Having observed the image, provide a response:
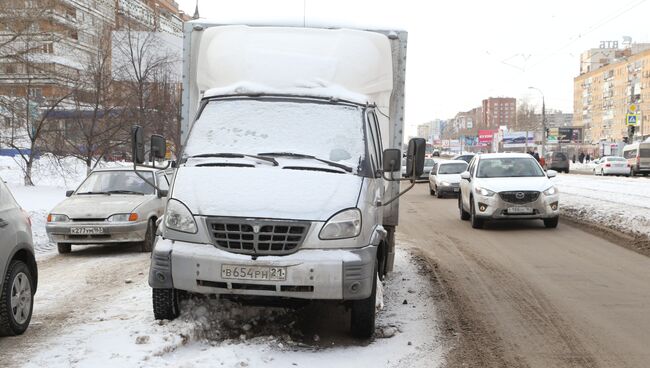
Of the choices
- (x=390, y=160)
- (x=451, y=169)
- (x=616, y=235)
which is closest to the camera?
(x=390, y=160)

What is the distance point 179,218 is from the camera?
5098 mm

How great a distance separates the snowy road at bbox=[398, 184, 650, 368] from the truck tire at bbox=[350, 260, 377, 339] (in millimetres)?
714

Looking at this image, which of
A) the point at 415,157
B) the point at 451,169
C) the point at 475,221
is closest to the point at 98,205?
the point at 415,157

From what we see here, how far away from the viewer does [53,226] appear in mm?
10250

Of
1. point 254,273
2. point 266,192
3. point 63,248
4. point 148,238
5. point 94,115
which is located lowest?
point 63,248

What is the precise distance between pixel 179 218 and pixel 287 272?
3.30ft

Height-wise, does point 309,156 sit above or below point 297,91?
below

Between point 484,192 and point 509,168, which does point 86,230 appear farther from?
point 509,168

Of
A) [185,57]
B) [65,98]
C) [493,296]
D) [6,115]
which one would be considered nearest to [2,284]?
[185,57]

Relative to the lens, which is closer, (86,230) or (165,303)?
(165,303)

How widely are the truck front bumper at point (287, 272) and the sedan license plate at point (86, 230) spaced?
5.73 m

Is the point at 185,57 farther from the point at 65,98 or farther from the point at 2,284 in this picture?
the point at 65,98

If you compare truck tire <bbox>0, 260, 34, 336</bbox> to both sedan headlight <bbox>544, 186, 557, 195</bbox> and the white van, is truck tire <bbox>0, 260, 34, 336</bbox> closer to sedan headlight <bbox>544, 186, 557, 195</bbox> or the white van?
sedan headlight <bbox>544, 186, 557, 195</bbox>

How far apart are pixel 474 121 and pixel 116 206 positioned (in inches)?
6524
